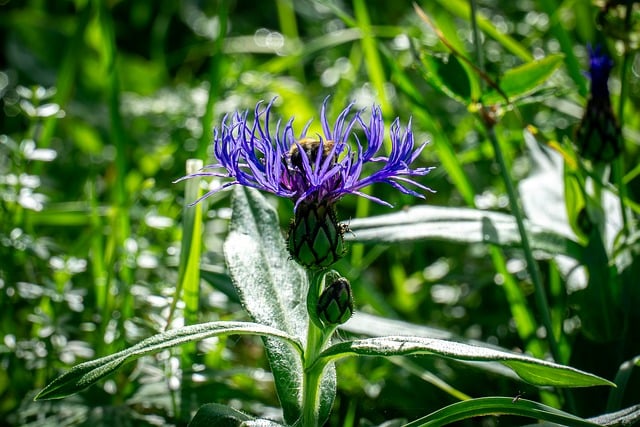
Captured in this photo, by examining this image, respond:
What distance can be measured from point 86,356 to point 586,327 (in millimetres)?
1200

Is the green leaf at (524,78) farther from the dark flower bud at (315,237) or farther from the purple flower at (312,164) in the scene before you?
the dark flower bud at (315,237)

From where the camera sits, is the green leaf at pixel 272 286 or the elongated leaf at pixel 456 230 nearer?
the green leaf at pixel 272 286

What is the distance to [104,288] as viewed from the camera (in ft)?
6.46

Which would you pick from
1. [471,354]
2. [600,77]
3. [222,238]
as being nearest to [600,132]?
[600,77]

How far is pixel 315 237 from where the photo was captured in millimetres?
1299

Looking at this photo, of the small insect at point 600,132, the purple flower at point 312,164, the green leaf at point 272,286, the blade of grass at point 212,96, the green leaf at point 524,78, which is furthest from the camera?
the blade of grass at point 212,96

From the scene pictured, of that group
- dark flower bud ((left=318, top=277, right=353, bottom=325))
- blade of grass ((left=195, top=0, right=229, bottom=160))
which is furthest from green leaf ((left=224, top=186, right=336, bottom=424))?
blade of grass ((left=195, top=0, right=229, bottom=160))

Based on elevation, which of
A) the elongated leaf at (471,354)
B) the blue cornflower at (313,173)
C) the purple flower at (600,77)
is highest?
the purple flower at (600,77)

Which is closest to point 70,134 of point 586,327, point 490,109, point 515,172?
point 515,172

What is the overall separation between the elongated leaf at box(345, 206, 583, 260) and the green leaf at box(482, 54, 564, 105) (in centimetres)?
29

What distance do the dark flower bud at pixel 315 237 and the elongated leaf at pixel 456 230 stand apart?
18.4 inches

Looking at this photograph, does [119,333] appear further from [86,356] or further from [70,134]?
[70,134]

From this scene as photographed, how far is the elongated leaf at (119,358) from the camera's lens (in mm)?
1121

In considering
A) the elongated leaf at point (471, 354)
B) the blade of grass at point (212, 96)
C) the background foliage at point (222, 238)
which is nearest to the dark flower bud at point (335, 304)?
the elongated leaf at point (471, 354)
